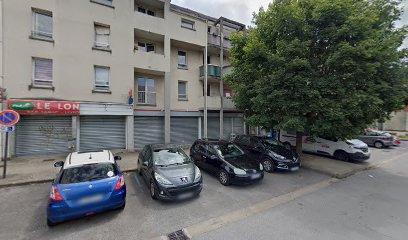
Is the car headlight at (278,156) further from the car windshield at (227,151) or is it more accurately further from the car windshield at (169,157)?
the car windshield at (169,157)

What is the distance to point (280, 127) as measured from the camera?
7.35 metres

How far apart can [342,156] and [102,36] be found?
15943 mm

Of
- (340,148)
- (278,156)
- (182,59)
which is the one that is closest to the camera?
(278,156)

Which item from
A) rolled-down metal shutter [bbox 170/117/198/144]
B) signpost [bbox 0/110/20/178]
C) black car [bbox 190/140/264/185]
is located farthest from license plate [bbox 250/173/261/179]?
signpost [bbox 0/110/20/178]

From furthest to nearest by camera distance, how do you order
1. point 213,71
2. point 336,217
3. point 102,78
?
point 213,71 → point 102,78 → point 336,217

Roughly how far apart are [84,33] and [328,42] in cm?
1237

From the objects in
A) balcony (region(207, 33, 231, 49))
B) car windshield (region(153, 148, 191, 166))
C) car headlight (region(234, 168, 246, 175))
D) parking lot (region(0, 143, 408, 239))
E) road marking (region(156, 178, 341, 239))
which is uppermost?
balcony (region(207, 33, 231, 49))

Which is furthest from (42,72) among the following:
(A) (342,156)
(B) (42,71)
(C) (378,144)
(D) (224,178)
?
(C) (378,144)

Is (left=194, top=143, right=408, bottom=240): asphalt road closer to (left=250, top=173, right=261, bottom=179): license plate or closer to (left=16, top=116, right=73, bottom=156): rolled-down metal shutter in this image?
(left=250, top=173, right=261, bottom=179): license plate

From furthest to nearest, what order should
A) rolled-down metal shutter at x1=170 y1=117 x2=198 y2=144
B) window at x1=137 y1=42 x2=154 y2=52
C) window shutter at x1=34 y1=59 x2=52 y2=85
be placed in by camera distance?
rolled-down metal shutter at x1=170 y1=117 x2=198 y2=144 < window at x1=137 y1=42 x2=154 y2=52 < window shutter at x1=34 y1=59 x2=52 y2=85

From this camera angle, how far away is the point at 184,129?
13258 mm

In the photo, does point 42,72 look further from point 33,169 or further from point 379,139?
point 379,139

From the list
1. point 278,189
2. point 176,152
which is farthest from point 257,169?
point 176,152

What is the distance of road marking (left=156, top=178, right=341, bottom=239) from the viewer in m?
3.81
